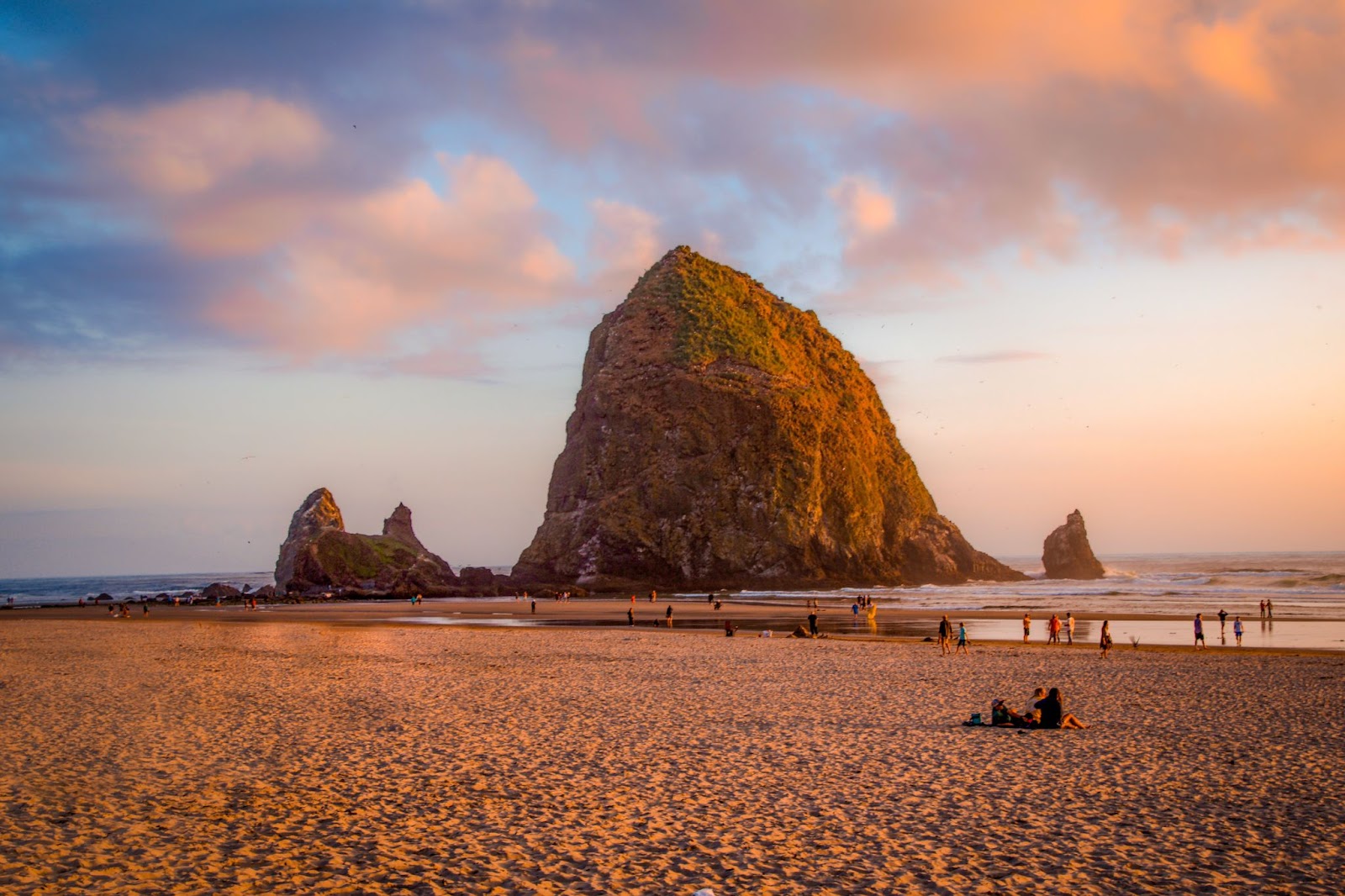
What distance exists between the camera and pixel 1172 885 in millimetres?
8273

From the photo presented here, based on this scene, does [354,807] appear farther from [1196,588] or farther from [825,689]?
[1196,588]

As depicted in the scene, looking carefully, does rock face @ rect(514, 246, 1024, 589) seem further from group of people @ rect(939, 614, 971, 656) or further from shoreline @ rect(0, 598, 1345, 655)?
group of people @ rect(939, 614, 971, 656)

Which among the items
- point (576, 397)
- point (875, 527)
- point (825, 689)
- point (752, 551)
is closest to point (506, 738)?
point (825, 689)

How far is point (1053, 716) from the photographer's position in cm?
1717

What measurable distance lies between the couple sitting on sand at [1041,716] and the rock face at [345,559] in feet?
257

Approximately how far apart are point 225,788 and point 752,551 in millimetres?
83345

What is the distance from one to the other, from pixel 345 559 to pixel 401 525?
20.4 metres

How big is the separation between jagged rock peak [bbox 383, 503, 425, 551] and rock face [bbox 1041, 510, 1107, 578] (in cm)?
8707

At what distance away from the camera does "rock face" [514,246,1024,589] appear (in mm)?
93562

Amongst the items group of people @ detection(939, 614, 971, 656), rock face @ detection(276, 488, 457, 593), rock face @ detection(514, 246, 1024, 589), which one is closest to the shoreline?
group of people @ detection(939, 614, 971, 656)

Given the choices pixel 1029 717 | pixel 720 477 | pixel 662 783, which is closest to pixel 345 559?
pixel 720 477

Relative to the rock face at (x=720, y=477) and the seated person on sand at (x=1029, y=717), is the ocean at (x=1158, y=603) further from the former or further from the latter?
the seated person on sand at (x=1029, y=717)

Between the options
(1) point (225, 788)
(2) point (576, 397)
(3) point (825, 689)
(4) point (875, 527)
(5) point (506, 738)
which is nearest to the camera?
(1) point (225, 788)

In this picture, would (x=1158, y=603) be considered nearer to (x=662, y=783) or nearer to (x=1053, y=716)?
(x=1053, y=716)
